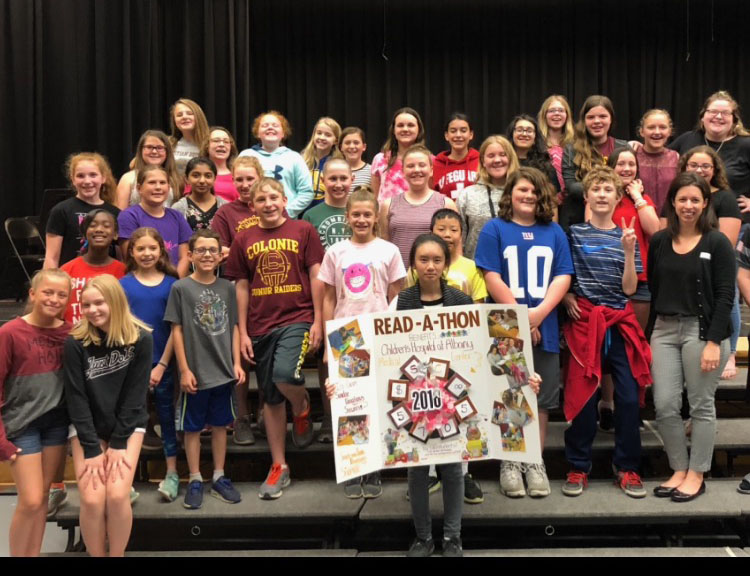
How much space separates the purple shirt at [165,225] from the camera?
4.14 m

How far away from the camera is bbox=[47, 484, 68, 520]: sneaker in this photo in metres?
3.82

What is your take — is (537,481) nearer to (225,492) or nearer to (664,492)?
(664,492)

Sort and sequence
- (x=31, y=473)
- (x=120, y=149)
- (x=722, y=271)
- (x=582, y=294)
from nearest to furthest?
(x=31, y=473)
(x=722, y=271)
(x=582, y=294)
(x=120, y=149)

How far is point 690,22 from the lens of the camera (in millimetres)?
8734

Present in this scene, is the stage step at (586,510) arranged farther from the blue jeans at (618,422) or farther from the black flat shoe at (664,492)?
the blue jeans at (618,422)

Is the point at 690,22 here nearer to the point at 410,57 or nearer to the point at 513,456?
the point at 410,57

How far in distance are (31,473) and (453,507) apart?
1.90 m

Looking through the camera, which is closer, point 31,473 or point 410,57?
point 31,473

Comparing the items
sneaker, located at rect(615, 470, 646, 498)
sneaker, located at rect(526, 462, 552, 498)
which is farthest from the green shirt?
sneaker, located at rect(615, 470, 646, 498)

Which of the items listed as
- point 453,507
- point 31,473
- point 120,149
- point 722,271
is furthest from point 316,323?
point 120,149

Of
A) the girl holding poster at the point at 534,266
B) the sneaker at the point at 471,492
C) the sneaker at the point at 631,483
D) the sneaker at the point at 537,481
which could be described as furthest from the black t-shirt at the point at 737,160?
the sneaker at the point at 471,492

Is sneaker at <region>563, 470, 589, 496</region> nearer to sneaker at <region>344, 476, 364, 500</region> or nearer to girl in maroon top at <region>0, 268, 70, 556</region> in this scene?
sneaker at <region>344, 476, 364, 500</region>

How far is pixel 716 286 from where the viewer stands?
359 centimetres
